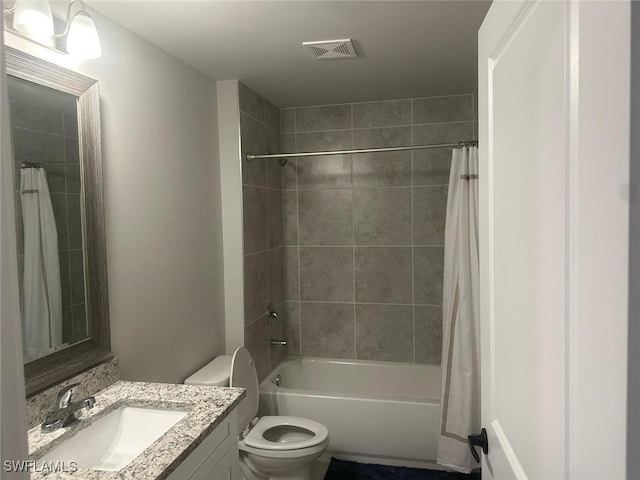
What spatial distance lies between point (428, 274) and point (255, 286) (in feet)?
4.32

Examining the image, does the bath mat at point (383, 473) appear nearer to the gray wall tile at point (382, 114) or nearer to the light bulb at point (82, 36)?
the gray wall tile at point (382, 114)

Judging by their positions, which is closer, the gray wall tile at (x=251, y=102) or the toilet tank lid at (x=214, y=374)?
the toilet tank lid at (x=214, y=374)

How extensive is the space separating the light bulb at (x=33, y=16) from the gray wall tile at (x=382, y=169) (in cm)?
239

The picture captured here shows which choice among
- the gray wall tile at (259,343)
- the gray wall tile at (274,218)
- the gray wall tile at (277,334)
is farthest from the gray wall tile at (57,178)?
the gray wall tile at (277,334)

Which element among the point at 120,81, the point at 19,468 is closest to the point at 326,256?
the point at 120,81

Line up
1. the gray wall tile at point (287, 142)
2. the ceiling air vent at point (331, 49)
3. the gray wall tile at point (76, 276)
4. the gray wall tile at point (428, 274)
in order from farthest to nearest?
the gray wall tile at point (287, 142), the gray wall tile at point (428, 274), the ceiling air vent at point (331, 49), the gray wall tile at point (76, 276)

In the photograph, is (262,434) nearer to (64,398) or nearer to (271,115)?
(64,398)

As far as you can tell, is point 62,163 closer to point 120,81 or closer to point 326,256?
point 120,81

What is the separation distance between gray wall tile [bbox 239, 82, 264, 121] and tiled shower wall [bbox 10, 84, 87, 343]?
4.38 ft

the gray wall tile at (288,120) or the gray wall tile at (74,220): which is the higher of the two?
the gray wall tile at (288,120)

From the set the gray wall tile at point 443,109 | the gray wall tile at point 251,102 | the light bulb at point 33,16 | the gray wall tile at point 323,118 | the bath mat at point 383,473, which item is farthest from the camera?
the gray wall tile at point 323,118

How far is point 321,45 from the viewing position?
220cm

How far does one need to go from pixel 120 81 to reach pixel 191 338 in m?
1.32

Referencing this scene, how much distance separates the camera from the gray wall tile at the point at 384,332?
3469 millimetres
